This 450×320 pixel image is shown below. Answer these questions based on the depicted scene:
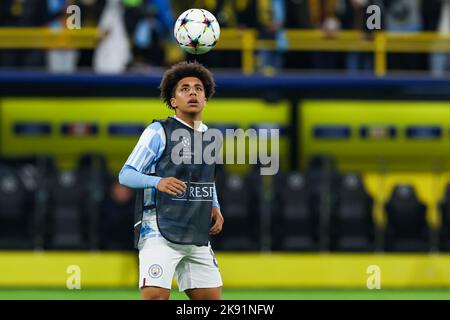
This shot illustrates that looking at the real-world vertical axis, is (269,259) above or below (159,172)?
below

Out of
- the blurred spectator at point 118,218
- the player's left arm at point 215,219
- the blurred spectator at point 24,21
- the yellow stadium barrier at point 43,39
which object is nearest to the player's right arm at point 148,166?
the player's left arm at point 215,219

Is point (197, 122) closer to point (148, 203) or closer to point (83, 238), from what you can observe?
point (148, 203)

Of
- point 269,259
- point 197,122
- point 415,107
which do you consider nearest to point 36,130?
point 269,259

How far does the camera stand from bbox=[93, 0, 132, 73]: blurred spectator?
20.5m

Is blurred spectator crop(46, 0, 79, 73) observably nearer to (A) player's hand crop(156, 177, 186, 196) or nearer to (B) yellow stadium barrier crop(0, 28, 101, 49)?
(B) yellow stadium barrier crop(0, 28, 101, 49)

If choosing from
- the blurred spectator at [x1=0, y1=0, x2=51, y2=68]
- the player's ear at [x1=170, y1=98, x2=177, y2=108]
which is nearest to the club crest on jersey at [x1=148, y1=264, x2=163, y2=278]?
the player's ear at [x1=170, y1=98, x2=177, y2=108]

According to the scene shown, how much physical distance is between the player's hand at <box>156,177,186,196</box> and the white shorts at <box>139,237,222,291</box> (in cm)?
39

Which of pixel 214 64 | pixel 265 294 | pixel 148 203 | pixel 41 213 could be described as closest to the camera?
pixel 148 203

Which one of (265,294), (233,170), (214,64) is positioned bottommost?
(265,294)

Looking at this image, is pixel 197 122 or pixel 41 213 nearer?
pixel 197 122

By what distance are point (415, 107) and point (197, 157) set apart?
42.9 feet

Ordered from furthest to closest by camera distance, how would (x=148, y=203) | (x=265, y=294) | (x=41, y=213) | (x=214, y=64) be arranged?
(x=214, y=64), (x=41, y=213), (x=265, y=294), (x=148, y=203)

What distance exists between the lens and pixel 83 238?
19.3m

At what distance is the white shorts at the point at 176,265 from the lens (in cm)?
888
